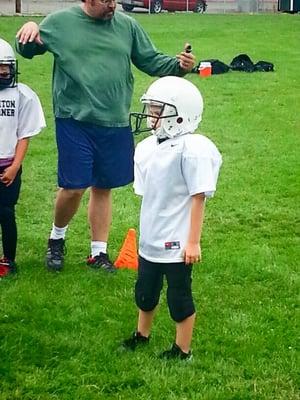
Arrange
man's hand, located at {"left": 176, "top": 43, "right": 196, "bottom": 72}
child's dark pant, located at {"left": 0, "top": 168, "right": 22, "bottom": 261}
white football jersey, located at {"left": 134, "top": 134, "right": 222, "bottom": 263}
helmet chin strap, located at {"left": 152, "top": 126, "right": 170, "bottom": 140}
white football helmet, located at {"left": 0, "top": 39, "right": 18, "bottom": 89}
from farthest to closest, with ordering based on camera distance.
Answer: child's dark pant, located at {"left": 0, "top": 168, "right": 22, "bottom": 261}, white football helmet, located at {"left": 0, "top": 39, "right": 18, "bottom": 89}, man's hand, located at {"left": 176, "top": 43, "right": 196, "bottom": 72}, helmet chin strap, located at {"left": 152, "top": 126, "right": 170, "bottom": 140}, white football jersey, located at {"left": 134, "top": 134, "right": 222, "bottom": 263}

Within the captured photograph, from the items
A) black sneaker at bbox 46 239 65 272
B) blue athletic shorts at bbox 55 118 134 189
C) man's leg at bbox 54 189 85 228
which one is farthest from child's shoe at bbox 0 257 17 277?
blue athletic shorts at bbox 55 118 134 189

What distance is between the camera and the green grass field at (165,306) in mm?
4352

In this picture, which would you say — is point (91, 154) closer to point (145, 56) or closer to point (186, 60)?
point (145, 56)

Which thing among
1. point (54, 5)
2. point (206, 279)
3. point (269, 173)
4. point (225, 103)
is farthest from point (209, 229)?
point (54, 5)

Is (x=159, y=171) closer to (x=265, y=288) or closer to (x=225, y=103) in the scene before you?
(x=265, y=288)

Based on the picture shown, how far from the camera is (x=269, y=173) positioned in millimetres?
8625

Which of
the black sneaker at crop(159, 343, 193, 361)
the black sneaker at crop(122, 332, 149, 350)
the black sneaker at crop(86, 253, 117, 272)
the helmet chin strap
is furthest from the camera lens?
the black sneaker at crop(86, 253, 117, 272)

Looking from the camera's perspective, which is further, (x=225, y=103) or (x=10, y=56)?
(x=225, y=103)

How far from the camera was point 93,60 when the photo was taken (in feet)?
18.2

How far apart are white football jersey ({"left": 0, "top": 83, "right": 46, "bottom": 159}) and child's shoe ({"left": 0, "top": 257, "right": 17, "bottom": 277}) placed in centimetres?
70

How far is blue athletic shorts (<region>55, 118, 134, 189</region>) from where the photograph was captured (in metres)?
5.69

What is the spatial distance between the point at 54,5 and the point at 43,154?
28.6 meters

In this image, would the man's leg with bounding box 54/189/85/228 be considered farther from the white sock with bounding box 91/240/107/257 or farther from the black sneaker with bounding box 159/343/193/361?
the black sneaker with bounding box 159/343/193/361

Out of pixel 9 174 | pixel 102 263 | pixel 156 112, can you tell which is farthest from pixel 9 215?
pixel 156 112
